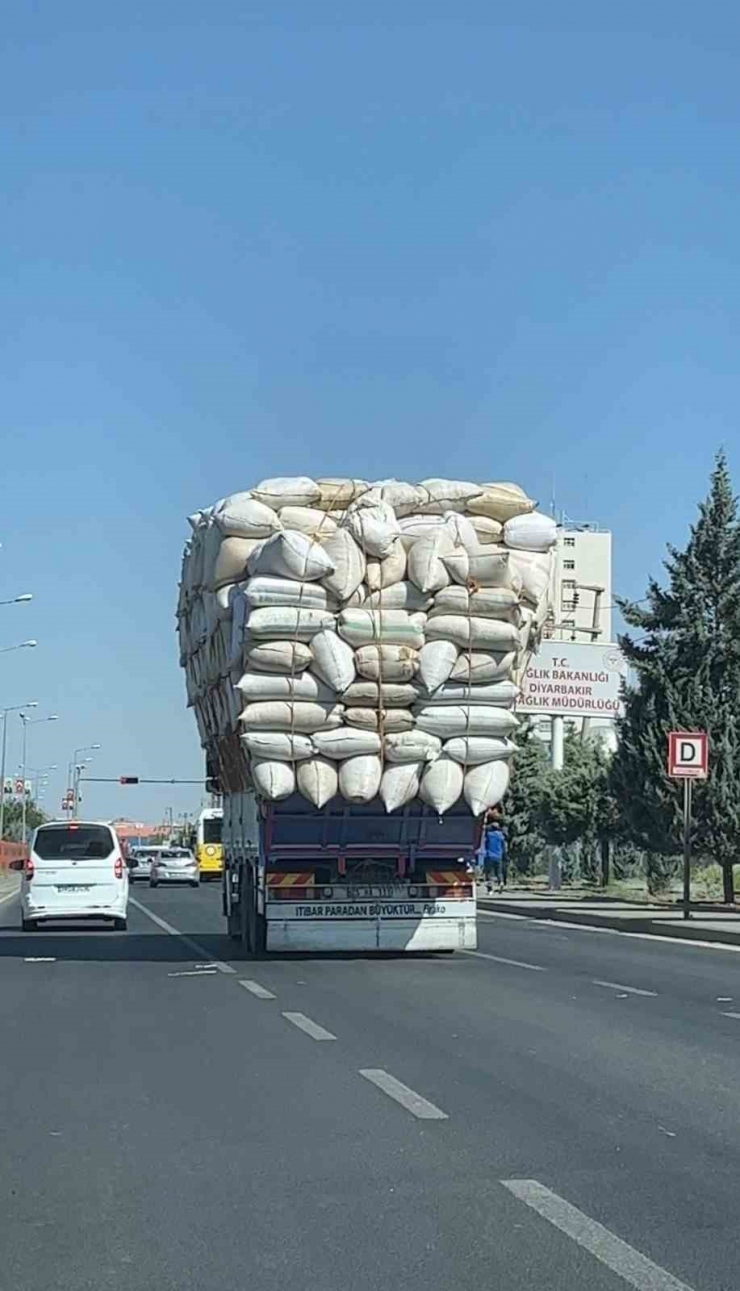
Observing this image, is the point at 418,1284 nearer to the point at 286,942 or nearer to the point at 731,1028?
the point at 731,1028

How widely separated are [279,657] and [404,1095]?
914 centimetres

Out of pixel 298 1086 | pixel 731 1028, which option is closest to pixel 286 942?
pixel 731 1028

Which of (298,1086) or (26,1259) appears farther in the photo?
(298,1086)

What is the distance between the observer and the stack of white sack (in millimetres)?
19719

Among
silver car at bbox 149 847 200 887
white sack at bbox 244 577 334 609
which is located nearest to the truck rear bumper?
white sack at bbox 244 577 334 609

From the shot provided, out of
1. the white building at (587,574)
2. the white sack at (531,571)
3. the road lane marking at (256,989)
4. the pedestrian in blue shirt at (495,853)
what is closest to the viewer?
the road lane marking at (256,989)

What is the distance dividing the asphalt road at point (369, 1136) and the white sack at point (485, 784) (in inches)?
96.1

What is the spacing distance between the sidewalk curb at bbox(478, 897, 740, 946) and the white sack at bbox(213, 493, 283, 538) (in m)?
9.71

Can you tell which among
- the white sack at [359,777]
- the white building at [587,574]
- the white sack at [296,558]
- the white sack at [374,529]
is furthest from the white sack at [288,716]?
the white building at [587,574]

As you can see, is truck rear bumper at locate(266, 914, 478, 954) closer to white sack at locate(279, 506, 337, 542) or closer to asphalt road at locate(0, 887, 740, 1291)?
asphalt road at locate(0, 887, 740, 1291)

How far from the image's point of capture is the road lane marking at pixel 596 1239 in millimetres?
6605

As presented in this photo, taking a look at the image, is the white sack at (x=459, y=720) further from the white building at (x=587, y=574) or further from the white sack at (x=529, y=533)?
the white building at (x=587, y=574)

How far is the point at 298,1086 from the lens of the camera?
11359 mm

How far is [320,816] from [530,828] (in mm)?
36970
